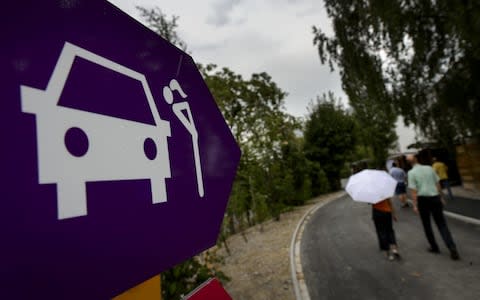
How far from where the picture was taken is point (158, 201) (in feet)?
2.72

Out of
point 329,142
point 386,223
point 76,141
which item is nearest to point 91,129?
point 76,141

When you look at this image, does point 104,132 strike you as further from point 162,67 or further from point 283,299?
point 283,299

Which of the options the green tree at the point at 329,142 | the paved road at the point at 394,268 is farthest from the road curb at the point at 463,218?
the green tree at the point at 329,142

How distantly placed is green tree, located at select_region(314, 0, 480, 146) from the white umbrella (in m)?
5.66

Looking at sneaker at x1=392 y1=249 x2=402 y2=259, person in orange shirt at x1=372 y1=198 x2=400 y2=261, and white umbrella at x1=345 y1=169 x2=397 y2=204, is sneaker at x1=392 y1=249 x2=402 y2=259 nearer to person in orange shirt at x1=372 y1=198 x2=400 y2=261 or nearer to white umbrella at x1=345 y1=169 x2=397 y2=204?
person in orange shirt at x1=372 y1=198 x2=400 y2=261

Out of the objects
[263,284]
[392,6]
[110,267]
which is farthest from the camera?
[392,6]

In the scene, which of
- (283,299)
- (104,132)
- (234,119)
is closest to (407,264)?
(283,299)

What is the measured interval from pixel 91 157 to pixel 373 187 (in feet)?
20.1

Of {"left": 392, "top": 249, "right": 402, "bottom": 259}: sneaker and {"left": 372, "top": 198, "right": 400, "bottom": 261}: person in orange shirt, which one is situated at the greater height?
{"left": 372, "top": 198, "right": 400, "bottom": 261}: person in orange shirt

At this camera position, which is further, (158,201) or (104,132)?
(158,201)

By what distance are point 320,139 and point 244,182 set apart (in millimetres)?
16789

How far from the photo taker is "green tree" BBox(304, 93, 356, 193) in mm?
26219

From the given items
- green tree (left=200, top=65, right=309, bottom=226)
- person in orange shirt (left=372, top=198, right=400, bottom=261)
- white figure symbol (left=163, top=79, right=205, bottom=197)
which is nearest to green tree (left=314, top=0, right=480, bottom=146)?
green tree (left=200, top=65, right=309, bottom=226)

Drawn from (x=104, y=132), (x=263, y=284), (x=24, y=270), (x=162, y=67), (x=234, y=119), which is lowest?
(x=263, y=284)
